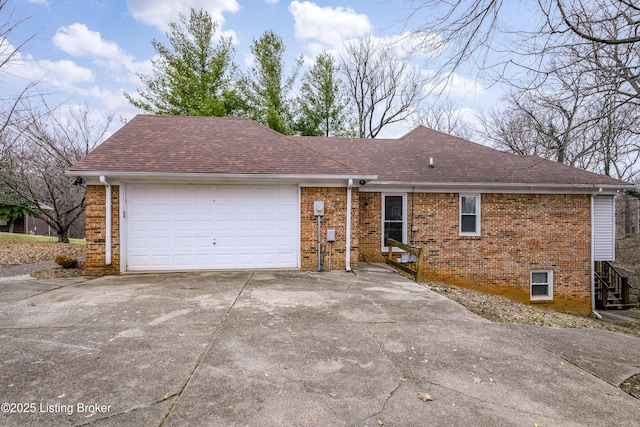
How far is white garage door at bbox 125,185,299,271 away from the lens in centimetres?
840

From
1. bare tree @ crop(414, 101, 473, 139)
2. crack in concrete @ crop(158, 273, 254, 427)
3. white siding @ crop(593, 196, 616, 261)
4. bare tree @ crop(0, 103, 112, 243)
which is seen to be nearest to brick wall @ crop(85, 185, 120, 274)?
crack in concrete @ crop(158, 273, 254, 427)

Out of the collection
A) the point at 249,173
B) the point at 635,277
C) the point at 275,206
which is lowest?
the point at 635,277

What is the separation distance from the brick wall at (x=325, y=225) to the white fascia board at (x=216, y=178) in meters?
0.29

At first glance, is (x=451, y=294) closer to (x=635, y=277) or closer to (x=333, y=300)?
(x=333, y=300)

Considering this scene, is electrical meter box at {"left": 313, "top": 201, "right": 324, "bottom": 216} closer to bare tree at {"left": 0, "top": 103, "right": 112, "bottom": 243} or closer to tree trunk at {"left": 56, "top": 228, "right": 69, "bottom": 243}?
bare tree at {"left": 0, "top": 103, "right": 112, "bottom": 243}

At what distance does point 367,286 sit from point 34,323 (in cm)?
581

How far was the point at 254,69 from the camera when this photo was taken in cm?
2167

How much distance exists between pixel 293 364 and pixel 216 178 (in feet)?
19.2

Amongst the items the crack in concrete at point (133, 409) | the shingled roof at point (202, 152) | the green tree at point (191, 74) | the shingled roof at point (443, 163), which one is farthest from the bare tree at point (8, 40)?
the green tree at point (191, 74)

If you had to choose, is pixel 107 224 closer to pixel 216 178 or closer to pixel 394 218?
pixel 216 178

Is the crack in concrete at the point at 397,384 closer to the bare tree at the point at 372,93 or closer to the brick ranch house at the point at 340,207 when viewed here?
the brick ranch house at the point at 340,207

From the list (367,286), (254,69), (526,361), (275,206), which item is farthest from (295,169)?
(254,69)

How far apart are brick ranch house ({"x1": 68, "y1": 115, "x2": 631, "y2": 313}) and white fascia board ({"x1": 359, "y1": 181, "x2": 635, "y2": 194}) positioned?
0.04 m

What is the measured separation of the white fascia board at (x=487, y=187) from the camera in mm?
9984
